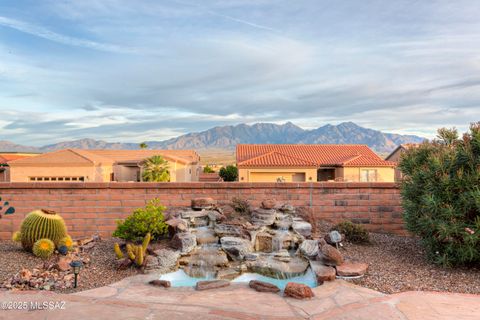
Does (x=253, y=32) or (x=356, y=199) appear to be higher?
(x=253, y=32)

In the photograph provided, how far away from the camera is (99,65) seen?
1384cm

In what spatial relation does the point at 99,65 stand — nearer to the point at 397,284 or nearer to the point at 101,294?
the point at 101,294

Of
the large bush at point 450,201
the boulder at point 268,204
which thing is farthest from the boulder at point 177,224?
the large bush at point 450,201

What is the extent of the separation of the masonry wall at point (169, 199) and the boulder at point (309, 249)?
7.85 feet

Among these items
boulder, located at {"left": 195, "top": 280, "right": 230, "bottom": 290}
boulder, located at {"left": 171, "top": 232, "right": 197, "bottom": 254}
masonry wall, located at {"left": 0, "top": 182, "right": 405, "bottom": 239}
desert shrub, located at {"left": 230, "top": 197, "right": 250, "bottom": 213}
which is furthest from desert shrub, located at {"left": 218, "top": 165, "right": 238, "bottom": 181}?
boulder, located at {"left": 195, "top": 280, "right": 230, "bottom": 290}

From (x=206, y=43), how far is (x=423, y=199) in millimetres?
10059

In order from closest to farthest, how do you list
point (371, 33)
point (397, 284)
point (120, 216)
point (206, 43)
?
point (397, 284), point (120, 216), point (371, 33), point (206, 43)

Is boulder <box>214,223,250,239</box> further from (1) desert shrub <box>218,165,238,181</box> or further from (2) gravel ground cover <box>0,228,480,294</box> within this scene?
(1) desert shrub <box>218,165,238,181</box>

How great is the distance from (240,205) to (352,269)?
13.0 ft

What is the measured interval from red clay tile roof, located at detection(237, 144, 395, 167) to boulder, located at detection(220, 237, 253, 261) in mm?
24413

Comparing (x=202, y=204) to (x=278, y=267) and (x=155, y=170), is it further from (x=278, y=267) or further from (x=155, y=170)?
(x=155, y=170)

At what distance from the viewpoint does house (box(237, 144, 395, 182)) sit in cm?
3297

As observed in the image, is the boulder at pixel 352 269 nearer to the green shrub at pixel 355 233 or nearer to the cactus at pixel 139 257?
the green shrub at pixel 355 233

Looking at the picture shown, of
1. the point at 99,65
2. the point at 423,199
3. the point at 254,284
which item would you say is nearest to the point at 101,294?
the point at 254,284
